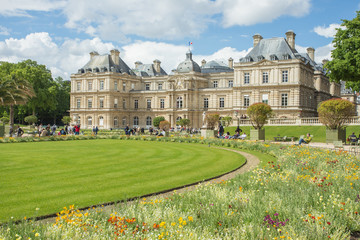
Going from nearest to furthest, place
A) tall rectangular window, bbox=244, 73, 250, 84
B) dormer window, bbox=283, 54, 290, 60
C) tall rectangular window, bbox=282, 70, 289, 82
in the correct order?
tall rectangular window, bbox=282, 70, 289, 82
dormer window, bbox=283, 54, 290, 60
tall rectangular window, bbox=244, 73, 250, 84

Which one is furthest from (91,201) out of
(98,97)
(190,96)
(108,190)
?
(98,97)

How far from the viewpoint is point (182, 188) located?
10875 mm

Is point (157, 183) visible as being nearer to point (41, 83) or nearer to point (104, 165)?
point (104, 165)

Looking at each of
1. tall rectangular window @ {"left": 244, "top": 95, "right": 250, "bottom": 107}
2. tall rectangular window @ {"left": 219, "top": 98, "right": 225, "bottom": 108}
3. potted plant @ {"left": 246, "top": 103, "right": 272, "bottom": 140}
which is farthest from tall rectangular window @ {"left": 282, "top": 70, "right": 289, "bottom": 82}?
potted plant @ {"left": 246, "top": 103, "right": 272, "bottom": 140}

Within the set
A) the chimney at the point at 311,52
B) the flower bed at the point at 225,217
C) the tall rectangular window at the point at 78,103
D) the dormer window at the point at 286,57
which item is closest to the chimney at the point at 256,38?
the dormer window at the point at 286,57

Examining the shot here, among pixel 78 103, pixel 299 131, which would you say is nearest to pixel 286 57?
pixel 299 131

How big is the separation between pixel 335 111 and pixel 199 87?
43187mm

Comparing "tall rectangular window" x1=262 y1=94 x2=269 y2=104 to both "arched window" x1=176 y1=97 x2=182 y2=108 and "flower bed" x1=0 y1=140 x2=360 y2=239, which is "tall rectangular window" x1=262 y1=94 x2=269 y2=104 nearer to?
"arched window" x1=176 y1=97 x2=182 y2=108

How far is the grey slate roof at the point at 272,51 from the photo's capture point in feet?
187

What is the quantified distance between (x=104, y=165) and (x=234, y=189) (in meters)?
7.59

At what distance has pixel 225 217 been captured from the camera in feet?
21.8

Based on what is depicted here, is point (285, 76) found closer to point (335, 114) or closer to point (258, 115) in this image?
point (258, 115)

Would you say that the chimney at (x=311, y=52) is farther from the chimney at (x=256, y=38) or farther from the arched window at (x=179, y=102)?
the arched window at (x=179, y=102)

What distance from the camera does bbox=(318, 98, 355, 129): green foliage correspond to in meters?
28.6
